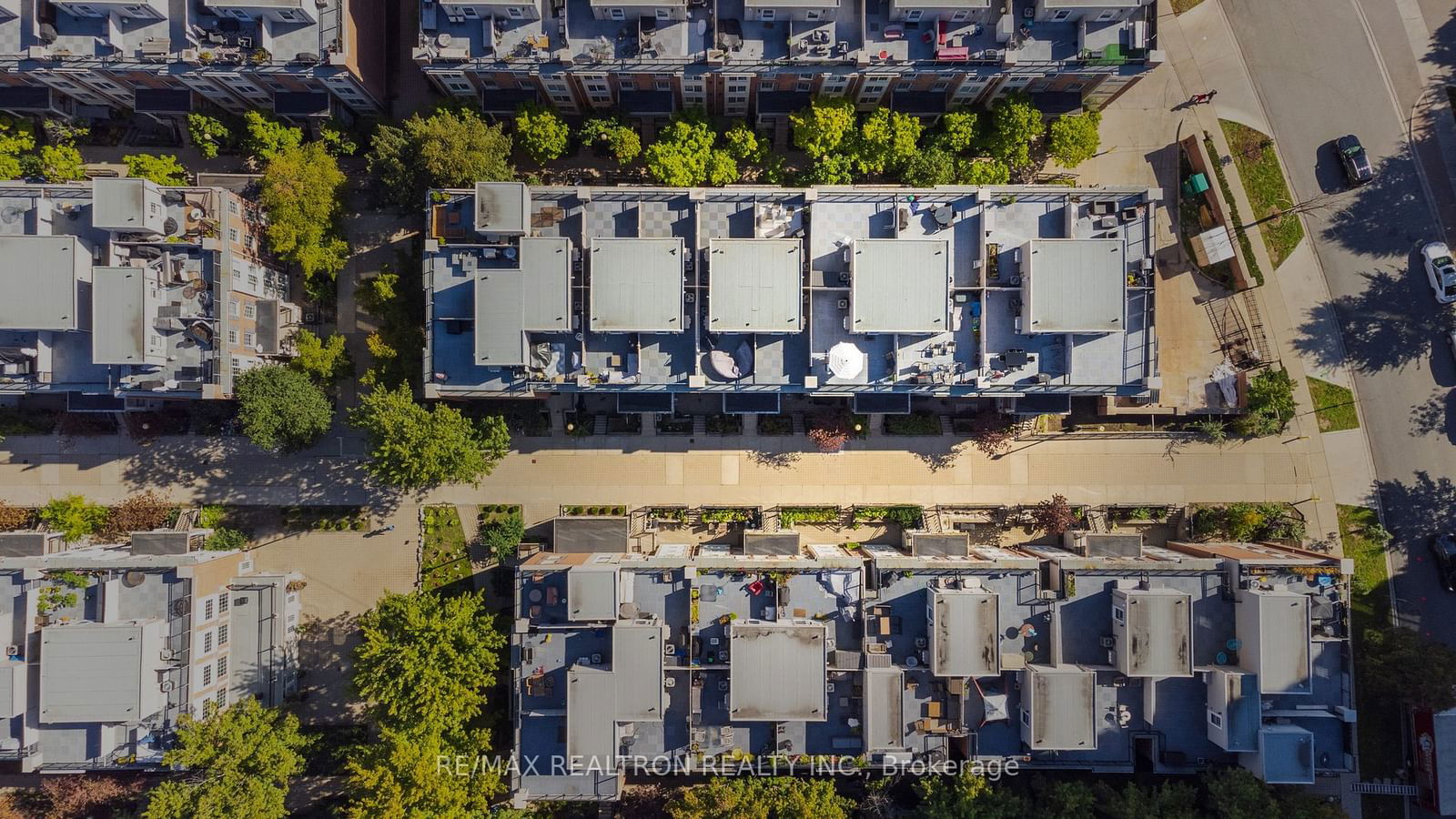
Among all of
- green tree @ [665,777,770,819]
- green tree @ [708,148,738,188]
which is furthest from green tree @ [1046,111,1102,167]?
green tree @ [665,777,770,819]

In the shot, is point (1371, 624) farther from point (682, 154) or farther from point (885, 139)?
point (682, 154)

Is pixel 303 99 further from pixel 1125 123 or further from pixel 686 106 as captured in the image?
pixel 1125 123

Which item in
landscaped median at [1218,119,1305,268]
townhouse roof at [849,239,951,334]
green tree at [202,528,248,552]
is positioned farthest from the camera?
landscaped median at [1218,119,1305,268]

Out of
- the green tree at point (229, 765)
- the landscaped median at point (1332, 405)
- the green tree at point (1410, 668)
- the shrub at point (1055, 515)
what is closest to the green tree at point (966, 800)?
the shrub at point (1055, 515)

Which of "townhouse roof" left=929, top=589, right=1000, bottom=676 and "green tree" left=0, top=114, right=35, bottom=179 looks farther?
"green tree" left=0, top=114, right=35, bottom=179

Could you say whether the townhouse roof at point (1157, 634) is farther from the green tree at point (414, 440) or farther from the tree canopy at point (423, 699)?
the green tree at point (414, 440)

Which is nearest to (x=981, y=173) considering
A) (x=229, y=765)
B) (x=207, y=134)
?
(x=207, y=134)

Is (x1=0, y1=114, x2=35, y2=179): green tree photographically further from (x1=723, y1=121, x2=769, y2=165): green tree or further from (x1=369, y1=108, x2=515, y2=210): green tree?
(x1=723, y1=121, x2=769, y2=165): green tree
